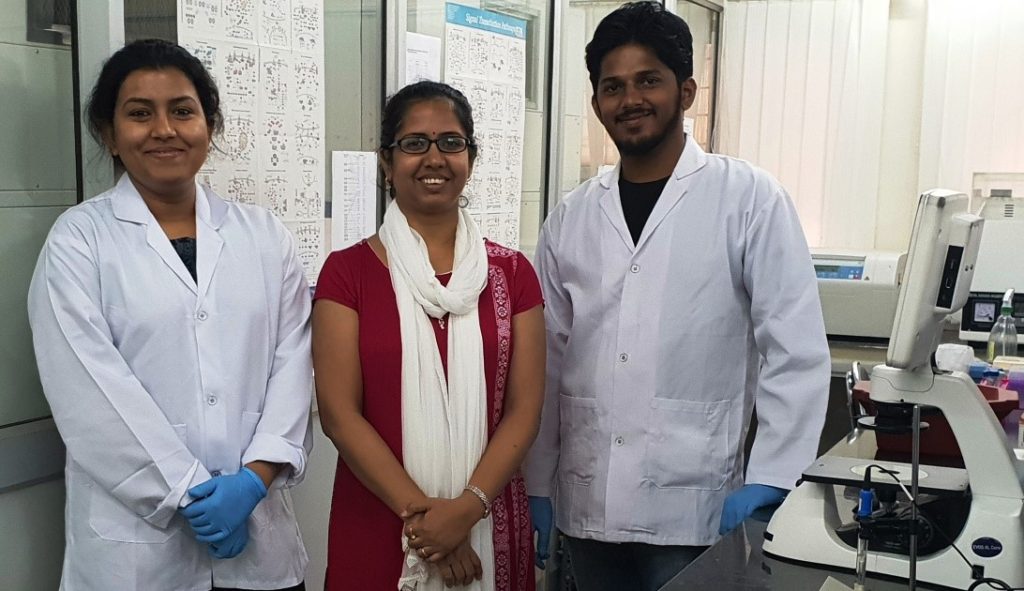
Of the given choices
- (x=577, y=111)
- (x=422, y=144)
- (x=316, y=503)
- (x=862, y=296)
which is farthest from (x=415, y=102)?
(x=862, y=296)

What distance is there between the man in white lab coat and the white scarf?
234mm

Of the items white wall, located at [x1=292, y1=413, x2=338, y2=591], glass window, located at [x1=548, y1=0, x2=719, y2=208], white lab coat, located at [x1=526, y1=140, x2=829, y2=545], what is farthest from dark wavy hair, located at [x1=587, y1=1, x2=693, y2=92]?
glass window, located at [x1=548, y1=0, x2=719, y2=208]

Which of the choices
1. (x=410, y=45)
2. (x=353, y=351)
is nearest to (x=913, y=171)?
(x=410, y=45)

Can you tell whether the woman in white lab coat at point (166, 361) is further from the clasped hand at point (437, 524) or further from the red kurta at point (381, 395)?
→ the clasped hand at point (437, 524)

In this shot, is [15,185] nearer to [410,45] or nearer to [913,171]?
[410,45]

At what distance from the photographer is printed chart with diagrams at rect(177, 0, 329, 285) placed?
1.97 meters

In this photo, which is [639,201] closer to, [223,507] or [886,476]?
[886,476]

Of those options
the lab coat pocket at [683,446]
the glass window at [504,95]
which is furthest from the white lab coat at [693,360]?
the glass window at [504,95]

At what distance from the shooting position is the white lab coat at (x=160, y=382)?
1.52m

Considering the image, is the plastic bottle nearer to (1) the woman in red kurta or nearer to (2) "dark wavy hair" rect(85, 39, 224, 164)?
(1) the woman in red kurta

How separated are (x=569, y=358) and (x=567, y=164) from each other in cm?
147

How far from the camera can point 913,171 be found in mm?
4117

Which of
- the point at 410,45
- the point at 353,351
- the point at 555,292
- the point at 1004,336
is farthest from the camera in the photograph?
the point at 1004,336

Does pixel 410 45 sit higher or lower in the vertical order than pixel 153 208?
higher
